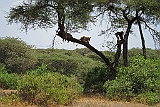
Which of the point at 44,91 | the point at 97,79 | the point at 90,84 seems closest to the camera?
the point at 44,91

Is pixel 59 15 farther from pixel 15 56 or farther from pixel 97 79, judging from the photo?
pixel 15 56

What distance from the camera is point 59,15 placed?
47.9 feet

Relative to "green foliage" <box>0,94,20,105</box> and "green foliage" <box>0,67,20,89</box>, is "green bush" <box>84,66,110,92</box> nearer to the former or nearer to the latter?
"green foliage" <box>0,67,20,89</box>

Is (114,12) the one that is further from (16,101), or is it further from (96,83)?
(16,101)

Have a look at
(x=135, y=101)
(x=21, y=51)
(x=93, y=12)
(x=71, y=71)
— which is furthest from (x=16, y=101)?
(x=71, y=71)

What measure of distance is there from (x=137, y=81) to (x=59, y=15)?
13.9 ft

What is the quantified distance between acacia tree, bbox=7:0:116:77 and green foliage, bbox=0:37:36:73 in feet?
48.3

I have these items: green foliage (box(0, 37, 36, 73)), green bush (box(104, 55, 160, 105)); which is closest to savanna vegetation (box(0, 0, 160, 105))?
green bush (box(104, 55, 160, 105))

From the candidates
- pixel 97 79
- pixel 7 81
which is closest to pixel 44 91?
pixel 97 79

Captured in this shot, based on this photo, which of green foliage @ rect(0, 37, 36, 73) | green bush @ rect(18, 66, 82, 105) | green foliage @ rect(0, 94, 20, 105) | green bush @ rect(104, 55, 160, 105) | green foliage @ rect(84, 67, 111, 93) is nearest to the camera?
green foliage @ rect(0, 94, 20, 105)

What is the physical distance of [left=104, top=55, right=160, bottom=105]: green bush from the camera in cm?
1301

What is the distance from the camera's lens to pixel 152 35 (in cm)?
1723

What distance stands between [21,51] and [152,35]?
17.5 m

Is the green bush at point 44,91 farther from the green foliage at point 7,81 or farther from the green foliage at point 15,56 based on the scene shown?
the green foliage at point 15,56
